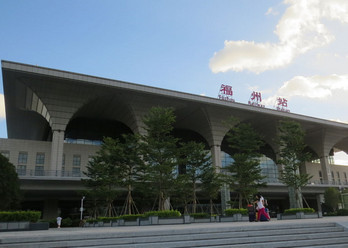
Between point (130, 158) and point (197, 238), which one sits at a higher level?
point (130, 158)

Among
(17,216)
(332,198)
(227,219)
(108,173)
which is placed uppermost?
(108,173)

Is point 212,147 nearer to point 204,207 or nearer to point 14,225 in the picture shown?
point 204,207

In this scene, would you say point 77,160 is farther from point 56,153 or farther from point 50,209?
point 50,209

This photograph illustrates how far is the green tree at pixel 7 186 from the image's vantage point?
937 inches

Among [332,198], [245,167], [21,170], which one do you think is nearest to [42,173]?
[21,170]

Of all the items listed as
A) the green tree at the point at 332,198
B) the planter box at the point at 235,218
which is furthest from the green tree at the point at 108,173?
the green tree at the point at 332,198

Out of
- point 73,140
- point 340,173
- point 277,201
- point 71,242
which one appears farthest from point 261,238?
point 340,173

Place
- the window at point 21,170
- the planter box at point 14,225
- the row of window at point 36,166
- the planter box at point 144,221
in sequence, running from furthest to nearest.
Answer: the row of window at point 36,166
the window at point 21,170
the planter box at point 144,221
the planter box at point 14,225

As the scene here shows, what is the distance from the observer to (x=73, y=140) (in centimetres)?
4431

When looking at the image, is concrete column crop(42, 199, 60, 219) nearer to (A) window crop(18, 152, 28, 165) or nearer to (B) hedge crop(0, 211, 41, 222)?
(A) window crop(18, 152, 28, 165)

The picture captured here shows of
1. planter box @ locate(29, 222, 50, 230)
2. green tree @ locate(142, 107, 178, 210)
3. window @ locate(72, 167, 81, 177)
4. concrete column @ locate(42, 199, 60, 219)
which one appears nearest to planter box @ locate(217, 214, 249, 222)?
green tree @ locate(142, 107, 178, 210)

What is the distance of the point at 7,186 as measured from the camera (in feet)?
79.7

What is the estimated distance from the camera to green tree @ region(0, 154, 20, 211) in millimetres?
23797

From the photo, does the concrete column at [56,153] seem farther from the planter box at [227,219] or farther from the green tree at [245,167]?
the planter box at [227,219]
